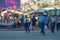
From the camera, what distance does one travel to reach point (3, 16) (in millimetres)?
43656

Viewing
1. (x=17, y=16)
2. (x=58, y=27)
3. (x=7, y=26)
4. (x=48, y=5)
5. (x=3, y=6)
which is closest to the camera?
(x=58, y=27)

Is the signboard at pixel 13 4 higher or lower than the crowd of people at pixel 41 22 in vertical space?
higher

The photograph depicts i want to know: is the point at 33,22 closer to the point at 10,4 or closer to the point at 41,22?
the point at 41,22

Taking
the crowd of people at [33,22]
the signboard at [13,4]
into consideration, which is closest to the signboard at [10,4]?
the signboard at [13,4]

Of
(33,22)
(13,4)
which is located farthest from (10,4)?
(33,22)

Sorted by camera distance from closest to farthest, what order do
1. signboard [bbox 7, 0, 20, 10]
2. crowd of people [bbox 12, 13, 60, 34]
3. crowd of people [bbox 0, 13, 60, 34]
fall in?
1. crowd of people [bbox 12, 13, 60, 34]
2. crowd of people [bbox 0, 13, 60, 34]
3. signboard [bbox 7, 0, 20, 10]

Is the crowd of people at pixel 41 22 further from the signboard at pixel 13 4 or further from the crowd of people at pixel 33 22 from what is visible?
the signboard at pixel 13 4

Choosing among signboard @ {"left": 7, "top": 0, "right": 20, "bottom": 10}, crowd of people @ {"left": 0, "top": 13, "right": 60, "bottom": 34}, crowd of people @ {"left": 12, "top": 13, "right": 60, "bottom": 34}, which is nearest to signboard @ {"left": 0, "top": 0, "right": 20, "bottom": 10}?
signboard @ {"left": 7, "top": 0, "right": 20, "bottom": 10}

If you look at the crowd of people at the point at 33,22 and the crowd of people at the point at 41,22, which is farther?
the crowd of people at the point at 33,22

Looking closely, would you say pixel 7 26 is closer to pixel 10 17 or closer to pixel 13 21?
pixel 13 21

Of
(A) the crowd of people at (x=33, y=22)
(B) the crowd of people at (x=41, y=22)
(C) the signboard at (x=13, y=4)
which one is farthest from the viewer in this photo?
(C) the signboard at (x=13, y=4)

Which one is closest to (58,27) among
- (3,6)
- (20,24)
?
(20,24)

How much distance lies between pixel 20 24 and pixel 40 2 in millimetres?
16860

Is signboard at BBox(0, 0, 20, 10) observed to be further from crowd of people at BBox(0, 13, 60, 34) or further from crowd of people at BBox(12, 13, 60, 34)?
crowd of people at BBox(12, 13, 60, 34)
